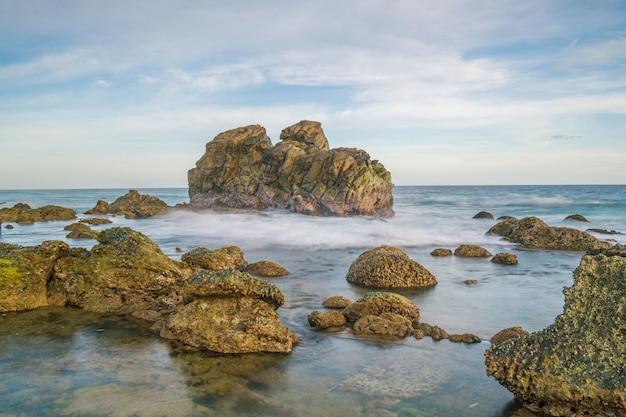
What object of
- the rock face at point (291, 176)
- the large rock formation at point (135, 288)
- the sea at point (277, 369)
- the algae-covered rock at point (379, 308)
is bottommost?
the sea at point (277, 369)

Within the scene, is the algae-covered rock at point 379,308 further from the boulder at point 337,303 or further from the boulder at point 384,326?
the boulder at point 337,303

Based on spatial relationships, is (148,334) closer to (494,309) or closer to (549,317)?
(494,309)

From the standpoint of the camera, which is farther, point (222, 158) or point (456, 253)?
point (222, 158)

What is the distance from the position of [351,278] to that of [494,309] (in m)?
4.15

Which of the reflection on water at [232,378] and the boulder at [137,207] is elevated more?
the boulder at [137,207]

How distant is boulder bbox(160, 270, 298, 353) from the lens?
282 inches

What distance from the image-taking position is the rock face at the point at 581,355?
184 inches

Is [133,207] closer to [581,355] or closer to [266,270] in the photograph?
[266,270]

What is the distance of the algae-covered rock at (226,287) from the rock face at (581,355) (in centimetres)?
378

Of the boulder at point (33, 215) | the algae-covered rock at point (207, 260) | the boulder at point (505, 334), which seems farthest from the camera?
the boulder at point (33, 215)

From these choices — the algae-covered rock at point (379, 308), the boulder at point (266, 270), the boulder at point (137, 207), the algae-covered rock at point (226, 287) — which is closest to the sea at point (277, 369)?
the algae-covered rock at point (379, 308)

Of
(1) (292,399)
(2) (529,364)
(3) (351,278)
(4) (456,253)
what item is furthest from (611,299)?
(4) (456,253)

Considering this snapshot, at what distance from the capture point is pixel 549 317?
975cm

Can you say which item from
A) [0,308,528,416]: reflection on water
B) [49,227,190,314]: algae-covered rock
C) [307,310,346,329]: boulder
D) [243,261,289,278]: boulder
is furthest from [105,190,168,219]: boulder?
[307,310,346,329]: boulder
